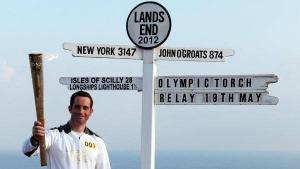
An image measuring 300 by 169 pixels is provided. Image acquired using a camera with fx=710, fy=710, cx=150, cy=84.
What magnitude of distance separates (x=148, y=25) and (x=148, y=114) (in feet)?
4.29

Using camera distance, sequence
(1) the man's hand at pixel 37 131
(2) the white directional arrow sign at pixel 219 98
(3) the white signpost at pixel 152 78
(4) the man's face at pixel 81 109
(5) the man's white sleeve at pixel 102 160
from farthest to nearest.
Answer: (3) the white signpost at pixel 152 78 → (2) the white directional arrow sign at pixel 219 98 → (5) the man's white sleeve at pixel 102 160 → (4) the man's face at pixel 81 109 → (1) the man's hand at pixel 37 131

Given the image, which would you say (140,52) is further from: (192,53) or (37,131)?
(37,131)

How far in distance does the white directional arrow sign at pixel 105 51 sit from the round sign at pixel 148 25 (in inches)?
5.8

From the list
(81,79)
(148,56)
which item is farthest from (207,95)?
(81,79)

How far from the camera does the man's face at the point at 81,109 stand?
23.3 ft

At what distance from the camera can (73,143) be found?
725 centimetres

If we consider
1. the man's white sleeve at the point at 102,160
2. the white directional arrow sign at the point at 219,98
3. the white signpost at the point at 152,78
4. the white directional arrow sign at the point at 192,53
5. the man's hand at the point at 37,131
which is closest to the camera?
the man's hand at the point at 37,131

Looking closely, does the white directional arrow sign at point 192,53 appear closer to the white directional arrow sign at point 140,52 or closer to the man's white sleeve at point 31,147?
the white directional arrow sign at point 140,52

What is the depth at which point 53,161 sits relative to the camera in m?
7.21

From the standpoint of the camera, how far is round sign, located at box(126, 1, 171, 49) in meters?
10.4

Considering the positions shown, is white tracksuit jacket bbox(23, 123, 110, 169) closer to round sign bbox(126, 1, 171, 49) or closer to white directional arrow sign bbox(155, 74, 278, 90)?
white directional arrow sign bbox(155, 74, 278, 90)

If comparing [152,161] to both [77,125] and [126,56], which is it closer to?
[126,56]

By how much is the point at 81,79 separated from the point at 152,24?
133 cm

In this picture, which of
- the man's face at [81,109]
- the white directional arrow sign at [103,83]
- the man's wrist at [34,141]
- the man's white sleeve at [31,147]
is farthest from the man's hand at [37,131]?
the white directional arrow sign at [103,83]
